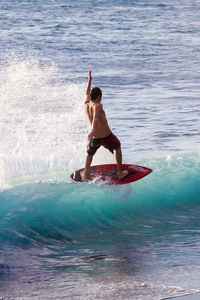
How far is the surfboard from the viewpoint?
368 inches

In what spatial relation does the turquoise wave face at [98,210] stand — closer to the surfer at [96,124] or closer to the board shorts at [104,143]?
the surfer at [96,124]

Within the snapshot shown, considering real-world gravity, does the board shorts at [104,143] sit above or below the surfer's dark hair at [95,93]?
below

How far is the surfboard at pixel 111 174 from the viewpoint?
9.35 metres

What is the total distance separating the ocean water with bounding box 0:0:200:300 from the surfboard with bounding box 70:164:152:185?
1.61 feet

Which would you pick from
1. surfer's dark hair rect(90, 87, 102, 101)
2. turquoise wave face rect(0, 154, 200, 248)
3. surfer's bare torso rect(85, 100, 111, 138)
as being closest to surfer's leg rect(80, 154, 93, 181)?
surfer's bare torso rect(85, 100, 111, 138)

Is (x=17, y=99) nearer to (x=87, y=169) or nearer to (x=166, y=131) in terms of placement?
(x=166, y=131)

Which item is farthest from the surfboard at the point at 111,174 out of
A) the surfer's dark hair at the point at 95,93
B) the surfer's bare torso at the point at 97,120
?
the surfer's dark hair at the point at 95,93

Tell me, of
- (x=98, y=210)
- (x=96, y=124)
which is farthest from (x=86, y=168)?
(x=98, y=210)

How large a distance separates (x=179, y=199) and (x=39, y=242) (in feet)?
10.9

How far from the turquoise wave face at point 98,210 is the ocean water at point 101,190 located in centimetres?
2

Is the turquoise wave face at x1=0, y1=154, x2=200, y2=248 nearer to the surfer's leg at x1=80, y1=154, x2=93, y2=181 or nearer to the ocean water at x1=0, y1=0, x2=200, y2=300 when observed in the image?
the ocean water at x1=0, y1=0, x2=200, y2=300

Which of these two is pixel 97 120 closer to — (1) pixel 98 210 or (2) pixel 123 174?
(2) pixel 123 174

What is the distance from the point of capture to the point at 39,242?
26.9 feet

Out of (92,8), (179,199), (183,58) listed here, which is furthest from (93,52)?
(179,199)
